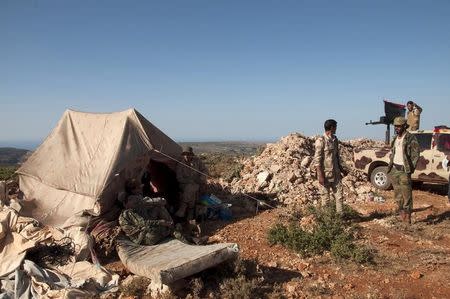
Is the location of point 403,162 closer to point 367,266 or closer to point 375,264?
point 375,264

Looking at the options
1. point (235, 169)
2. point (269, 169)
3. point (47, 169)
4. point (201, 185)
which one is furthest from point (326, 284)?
point (235, 169)

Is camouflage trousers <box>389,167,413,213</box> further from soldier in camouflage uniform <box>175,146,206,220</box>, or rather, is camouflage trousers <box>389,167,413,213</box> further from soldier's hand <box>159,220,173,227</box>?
soldier's hand <box>159,220,173,227</box>

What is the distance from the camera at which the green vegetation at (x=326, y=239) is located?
245 inches

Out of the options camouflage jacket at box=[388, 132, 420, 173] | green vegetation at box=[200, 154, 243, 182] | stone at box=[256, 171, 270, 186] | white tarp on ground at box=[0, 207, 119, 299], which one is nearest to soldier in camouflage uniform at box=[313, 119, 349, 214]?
camouflage jacket at box=[388, 132, 420, 173]

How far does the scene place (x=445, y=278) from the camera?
215 inches

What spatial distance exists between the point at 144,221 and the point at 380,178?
7.07 meters

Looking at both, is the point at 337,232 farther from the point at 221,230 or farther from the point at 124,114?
the point at 124,114

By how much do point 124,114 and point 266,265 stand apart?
4119 mm

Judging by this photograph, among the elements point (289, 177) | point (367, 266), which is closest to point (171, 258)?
point (367, 266)

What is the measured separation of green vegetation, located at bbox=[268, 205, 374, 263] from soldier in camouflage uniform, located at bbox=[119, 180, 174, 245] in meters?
1.79

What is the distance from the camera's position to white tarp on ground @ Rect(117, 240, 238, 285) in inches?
194

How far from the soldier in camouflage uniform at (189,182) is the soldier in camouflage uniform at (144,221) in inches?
59.3

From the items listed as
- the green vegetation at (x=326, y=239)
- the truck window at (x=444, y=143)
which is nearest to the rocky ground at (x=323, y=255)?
the green vegetation at (x=326, y=239)

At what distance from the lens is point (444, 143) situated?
996 cm
